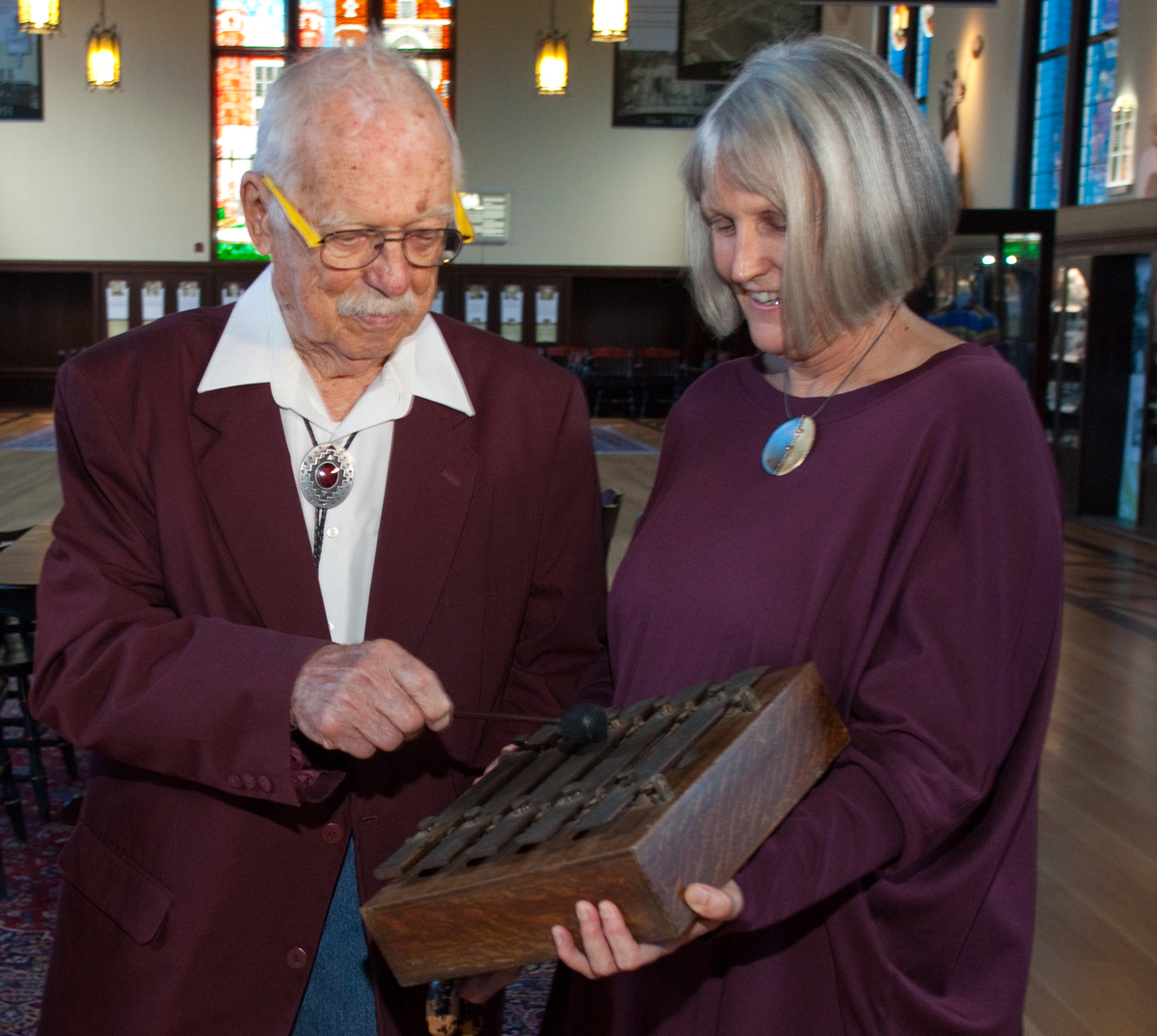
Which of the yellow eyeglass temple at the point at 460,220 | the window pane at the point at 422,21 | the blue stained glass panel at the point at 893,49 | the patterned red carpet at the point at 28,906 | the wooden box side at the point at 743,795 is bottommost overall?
the patterned red carpet at the point at 28,906

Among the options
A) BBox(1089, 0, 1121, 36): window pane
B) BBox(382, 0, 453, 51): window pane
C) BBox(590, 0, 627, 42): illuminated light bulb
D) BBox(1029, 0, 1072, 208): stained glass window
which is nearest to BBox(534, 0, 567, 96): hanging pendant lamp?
BBox(590, 0, 627, 42): illuminated light bulb

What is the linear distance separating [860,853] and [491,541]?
2.02 feet

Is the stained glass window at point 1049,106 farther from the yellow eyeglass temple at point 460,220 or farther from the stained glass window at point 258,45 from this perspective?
the yellow eyeglass temple at point 460,220

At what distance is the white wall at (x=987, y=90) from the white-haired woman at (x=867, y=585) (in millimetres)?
12647

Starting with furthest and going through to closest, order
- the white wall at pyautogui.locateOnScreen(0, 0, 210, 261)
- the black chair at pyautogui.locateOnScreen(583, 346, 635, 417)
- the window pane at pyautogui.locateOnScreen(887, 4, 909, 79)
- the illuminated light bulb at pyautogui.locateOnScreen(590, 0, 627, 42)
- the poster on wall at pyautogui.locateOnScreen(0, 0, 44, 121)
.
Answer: the black chair at pyautogui.locateOnScreen(583, 346, 635, 417) → the white wall at pyautogui.locateOnScreen(0, 0, 210, 261) → the poster on wall at pyautogui.locateOnScreen(0, 0, 44, 121) → the window pane at pyautogui.locateOnScreen(887, 4, 909, 79) → the illuminated light bulb at pyautogui.locateOnScreen(590, 0, 627, 42)

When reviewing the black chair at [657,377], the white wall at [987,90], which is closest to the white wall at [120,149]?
the black chair at [657,377]

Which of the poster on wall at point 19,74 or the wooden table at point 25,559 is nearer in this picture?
the wooden table at point 25,559

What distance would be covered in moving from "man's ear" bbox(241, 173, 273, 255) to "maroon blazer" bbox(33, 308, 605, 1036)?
0.46 feet

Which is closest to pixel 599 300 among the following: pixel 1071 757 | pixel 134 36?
pixel 134 36

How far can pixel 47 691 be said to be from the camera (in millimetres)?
1529

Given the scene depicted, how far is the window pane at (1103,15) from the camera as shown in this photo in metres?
11.5

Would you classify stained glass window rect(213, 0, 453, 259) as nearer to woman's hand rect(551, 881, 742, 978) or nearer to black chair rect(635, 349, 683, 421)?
black chair rect(635, 349, 683, 421)

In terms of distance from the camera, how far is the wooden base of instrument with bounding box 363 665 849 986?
3.68ft

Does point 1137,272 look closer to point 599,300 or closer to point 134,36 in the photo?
point 599,300
